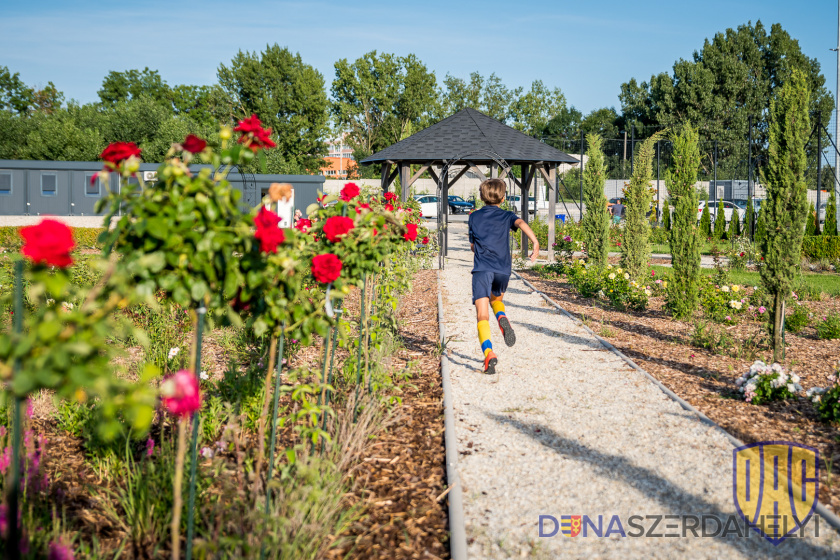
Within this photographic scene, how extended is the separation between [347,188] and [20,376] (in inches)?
110

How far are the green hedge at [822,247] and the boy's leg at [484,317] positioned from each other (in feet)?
39.9

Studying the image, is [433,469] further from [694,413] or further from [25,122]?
[25,122]

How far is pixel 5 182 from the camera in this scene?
25.7m

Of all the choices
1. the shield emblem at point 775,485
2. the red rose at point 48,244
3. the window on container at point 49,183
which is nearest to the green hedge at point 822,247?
the shield emblem at point 775,485

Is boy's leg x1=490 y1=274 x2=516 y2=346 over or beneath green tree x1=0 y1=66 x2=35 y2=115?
beneath

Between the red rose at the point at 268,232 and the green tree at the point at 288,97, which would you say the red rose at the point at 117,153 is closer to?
the red rose at the point at 268,232

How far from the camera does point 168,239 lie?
6.16ft

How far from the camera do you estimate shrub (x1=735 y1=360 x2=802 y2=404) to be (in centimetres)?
476

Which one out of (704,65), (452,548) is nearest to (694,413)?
(452,548)

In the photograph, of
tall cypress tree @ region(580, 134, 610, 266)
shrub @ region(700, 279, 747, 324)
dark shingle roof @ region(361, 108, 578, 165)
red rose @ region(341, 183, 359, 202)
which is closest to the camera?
red rose @ region(341, 183, 359, 202)

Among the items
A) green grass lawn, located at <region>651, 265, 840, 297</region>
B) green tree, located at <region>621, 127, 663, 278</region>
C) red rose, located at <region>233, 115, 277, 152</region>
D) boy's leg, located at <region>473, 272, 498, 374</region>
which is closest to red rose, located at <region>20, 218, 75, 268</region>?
red rose, located at <region>233, 115, 277, 152</region>

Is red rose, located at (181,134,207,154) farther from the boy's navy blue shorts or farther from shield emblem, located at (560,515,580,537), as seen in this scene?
the boy's navy blue shorts

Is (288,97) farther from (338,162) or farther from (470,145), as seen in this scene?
(338,162)

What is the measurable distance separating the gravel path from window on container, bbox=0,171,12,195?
87.1 feet
